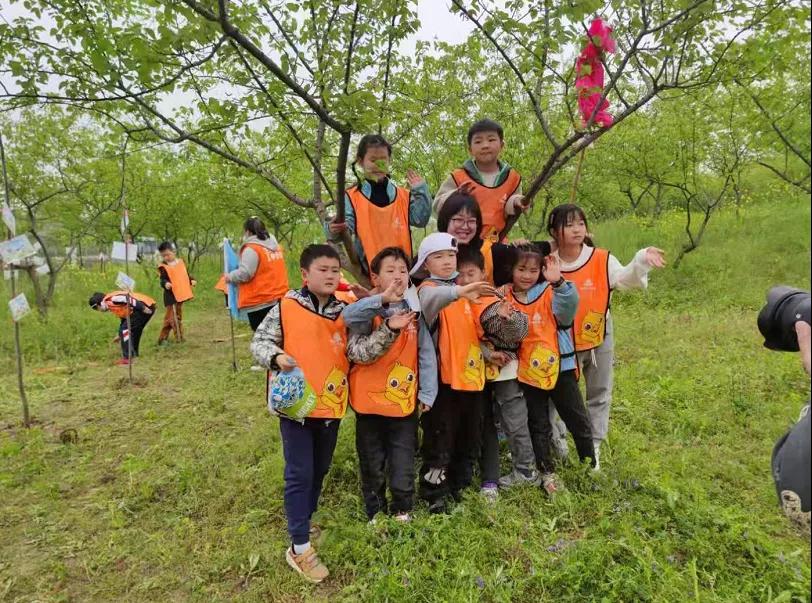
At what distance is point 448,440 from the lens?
2877 millimetres

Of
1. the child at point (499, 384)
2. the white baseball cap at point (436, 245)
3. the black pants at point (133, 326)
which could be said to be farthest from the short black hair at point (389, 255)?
the black pants at point (133, 326)

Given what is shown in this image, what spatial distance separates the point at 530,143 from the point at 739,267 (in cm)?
577

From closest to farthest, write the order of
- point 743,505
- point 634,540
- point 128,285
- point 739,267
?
point 634,540
point 743,505
point 128,285
point 739,267

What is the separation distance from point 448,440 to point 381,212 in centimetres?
142

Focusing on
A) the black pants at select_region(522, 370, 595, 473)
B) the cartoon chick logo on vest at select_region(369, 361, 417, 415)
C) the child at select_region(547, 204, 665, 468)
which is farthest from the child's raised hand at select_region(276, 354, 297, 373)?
the child at select_region(547, 204, 665, 468)

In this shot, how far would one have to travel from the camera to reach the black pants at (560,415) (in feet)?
9.77

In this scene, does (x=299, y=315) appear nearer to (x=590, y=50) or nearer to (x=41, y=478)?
(x=590, y=50)

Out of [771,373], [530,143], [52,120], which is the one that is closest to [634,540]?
[771,373]

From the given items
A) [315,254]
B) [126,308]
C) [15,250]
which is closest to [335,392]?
[315,254]

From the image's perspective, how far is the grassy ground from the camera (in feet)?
7.68

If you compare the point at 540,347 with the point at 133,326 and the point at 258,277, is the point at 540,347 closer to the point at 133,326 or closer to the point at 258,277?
the point at 258,277

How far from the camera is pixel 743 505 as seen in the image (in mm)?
2961

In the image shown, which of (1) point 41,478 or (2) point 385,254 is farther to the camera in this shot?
(1) point 41,478

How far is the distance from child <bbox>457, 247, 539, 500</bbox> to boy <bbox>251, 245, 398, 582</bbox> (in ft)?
2.07
